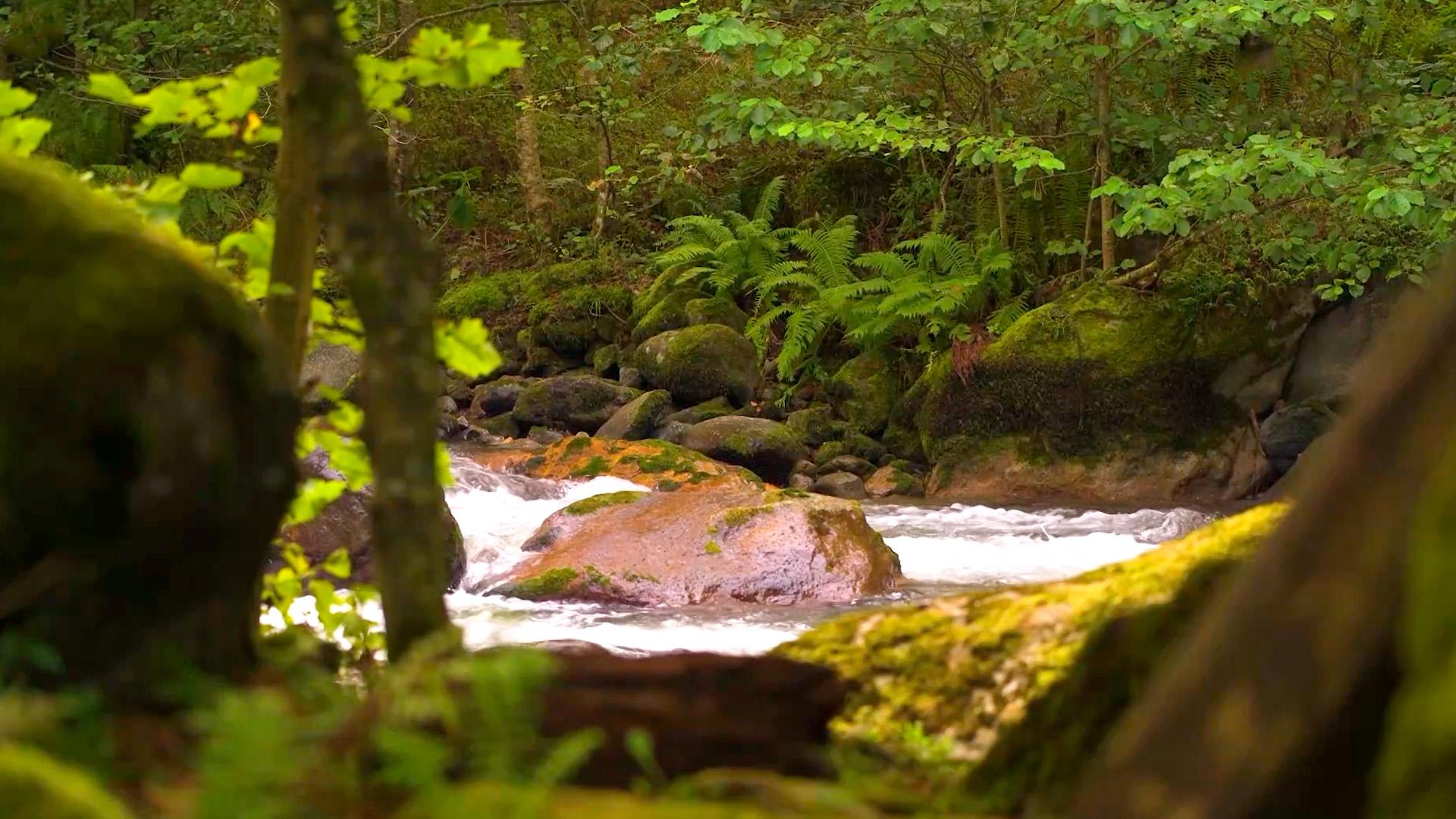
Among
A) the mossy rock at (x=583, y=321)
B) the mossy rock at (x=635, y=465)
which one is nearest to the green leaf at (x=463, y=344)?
the mossy rock at (x=635, y=465)

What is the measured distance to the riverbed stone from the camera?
13.6 meters

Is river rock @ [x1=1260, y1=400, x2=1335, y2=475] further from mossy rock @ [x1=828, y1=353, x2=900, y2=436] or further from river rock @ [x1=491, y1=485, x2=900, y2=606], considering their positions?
river rock @ [x1=491, y1=485, x2=900, y2=606]

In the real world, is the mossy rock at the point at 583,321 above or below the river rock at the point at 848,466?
above

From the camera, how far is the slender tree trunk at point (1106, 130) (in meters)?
13.4

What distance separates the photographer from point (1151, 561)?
2975mm

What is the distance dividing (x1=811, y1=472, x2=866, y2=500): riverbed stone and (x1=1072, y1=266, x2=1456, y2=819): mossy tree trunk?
11739 millimetres

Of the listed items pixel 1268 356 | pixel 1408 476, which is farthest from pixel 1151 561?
pixel 1268 356

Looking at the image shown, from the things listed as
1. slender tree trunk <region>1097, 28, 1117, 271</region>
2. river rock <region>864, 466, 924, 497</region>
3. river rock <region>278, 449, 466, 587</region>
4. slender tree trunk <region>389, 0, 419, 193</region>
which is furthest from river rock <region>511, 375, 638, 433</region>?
river rock <region>278, 449, 466, 587</region>

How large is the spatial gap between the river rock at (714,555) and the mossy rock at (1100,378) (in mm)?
5042

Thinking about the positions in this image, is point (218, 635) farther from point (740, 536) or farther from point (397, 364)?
point (740, 536)

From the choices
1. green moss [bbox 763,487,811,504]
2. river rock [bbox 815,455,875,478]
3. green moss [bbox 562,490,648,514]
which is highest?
green moss [bbox 763,487,811,504]

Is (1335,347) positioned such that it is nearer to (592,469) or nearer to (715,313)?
(715,313)

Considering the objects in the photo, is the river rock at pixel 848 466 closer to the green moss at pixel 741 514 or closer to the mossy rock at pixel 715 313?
the mossy rock at pixel 715 313

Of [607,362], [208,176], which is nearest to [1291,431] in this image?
→ [607,362]
